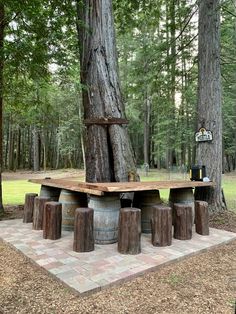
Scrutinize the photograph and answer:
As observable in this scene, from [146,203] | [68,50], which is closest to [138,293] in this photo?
[146,203]

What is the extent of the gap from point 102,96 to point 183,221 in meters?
2.47

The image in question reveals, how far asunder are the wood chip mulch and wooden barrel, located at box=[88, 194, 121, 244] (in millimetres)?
911

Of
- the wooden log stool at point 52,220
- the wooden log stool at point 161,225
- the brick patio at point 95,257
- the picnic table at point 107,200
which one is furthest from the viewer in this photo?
the wooden log stool at point 52,220

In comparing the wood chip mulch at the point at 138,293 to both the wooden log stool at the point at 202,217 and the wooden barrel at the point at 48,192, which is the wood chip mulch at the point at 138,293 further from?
the wooden barrel at the point at 48,192

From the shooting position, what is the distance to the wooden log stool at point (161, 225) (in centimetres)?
344

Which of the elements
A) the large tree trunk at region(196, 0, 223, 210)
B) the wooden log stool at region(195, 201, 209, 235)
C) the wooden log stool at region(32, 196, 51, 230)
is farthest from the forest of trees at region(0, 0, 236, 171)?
the wooden log stool at region(195, 201, 209, 235)

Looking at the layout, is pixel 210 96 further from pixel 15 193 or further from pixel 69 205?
pixel 15 193

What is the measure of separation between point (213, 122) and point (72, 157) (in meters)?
26.2

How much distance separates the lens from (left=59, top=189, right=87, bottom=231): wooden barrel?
4066 millimetres

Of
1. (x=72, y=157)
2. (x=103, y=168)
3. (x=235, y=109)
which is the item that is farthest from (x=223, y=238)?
(x=72, y=157)

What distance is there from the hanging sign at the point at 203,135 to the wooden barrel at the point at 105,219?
259 centimetres

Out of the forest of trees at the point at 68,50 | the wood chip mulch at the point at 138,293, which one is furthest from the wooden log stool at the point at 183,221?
the forest of trees at the point at 68,50

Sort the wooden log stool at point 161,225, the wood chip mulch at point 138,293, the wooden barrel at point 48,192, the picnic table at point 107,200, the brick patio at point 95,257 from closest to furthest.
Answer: the wood chip mulch at point 138,293
the brick patio at point 95,257
the picnic table at point 107,200
the wooden log stool at point 161,225
the wooden barrel at point 48,192

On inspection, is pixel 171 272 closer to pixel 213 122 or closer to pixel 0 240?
pixel 0 240
